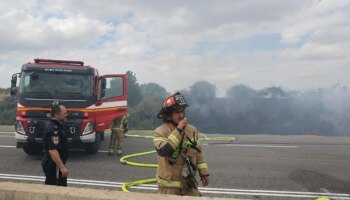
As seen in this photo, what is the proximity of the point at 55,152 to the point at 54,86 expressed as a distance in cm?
482

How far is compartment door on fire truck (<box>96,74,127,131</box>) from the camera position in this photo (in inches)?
379

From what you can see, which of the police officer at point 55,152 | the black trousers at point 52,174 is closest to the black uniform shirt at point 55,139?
the police officer at point 55,152

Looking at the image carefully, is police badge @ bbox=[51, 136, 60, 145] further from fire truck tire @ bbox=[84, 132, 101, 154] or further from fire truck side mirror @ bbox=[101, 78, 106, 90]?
fire truck side mirror @ bbox=[101, 78, 106, 90]

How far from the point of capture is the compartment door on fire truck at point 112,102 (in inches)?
379

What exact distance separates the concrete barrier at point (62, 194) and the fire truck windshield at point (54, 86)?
565cm

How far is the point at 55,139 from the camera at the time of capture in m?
4.55

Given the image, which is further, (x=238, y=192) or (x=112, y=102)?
(x=112, y=102)

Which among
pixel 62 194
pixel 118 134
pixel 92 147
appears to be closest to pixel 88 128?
pixel 92 147

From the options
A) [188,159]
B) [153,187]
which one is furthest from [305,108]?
[188,159]

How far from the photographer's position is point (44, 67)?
9094mm

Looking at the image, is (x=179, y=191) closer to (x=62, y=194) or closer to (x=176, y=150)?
(x=176, y=150)

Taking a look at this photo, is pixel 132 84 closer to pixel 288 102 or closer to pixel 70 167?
pixel 288 102

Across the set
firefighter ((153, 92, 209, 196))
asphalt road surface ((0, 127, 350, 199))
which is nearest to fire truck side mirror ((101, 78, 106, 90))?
asphalt road surface ((0, 127, 350, 199))

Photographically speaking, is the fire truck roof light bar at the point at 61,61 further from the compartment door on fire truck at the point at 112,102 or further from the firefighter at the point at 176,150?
the firefighter at the point at 176,150
